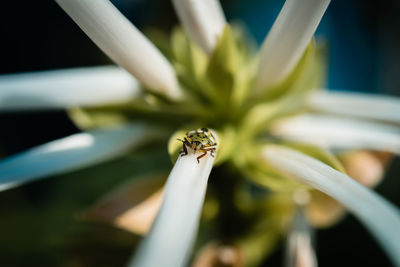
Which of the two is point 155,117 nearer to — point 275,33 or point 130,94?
point 130,94

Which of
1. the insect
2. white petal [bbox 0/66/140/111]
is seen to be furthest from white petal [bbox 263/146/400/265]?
white petal [bbox 0/66/140/111]

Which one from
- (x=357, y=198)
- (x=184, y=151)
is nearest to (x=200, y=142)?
(x=184, y=151)

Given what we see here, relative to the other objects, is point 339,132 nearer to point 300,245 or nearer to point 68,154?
point 300,245

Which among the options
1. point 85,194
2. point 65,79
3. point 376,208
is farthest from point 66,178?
point 376,208

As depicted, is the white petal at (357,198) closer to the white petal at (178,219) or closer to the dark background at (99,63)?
the white petal at (178,219)

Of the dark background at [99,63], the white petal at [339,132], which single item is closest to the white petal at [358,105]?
the white petal at [339,132]

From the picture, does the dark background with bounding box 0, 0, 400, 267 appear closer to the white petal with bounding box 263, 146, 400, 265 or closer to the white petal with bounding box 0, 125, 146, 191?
the white petal with bounding box 0, 125, 146, 191
